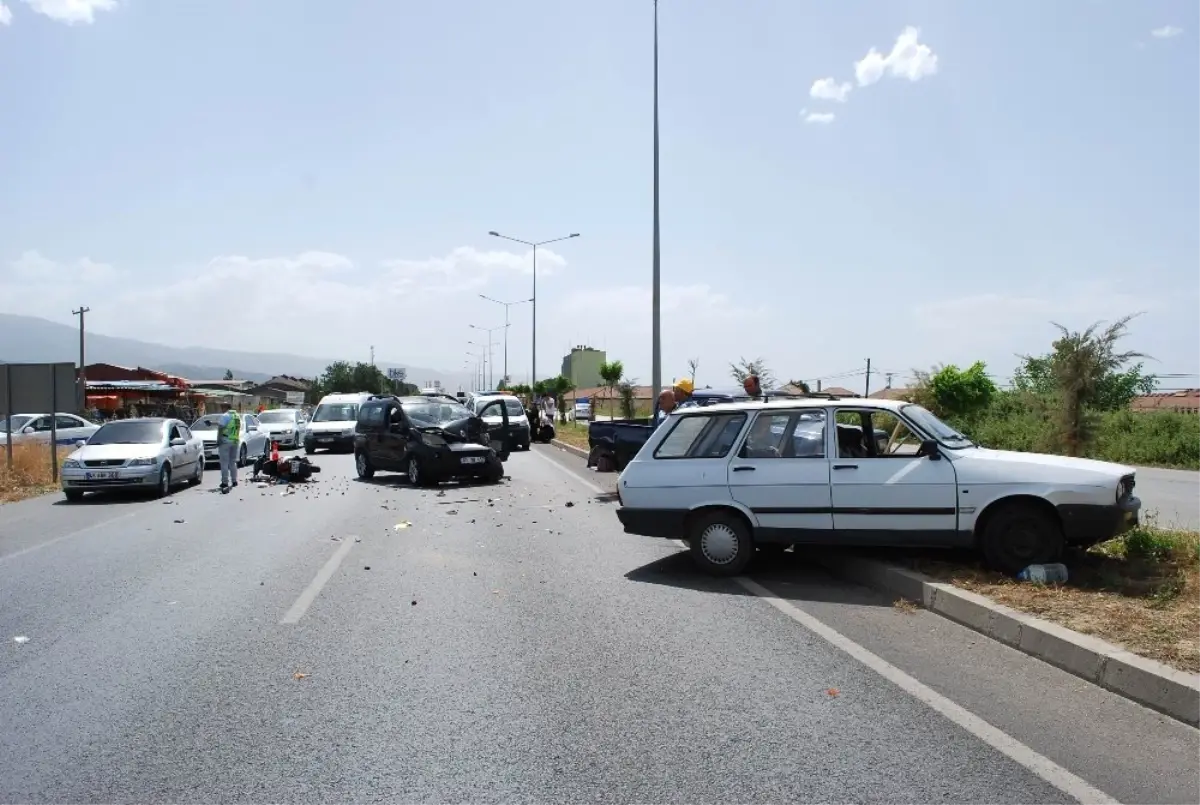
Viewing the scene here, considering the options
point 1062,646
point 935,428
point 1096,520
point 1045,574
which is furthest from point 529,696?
point 935,428

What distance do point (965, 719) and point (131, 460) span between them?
619 inches

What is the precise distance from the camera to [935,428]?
27.7 feet

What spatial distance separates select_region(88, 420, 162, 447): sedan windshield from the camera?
57.9ft

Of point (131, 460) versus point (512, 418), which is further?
point (512, 418)

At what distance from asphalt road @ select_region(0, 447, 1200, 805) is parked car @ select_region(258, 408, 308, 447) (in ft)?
80.7

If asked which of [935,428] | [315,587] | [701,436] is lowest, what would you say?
[315,587]

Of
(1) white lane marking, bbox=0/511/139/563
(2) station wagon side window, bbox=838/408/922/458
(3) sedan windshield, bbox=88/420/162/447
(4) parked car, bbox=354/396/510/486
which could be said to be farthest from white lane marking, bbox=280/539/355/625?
(3) sedan windshield, bbox=88/420/162/447

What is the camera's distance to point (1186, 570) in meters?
7.40

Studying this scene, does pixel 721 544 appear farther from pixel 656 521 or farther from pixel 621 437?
pixel 621 437

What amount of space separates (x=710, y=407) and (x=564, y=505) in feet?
20.4

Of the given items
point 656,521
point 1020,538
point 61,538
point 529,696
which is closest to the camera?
point 529,696

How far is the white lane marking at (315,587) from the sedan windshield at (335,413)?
21.5 meters

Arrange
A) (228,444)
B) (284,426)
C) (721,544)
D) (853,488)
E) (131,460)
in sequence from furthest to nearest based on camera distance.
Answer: (284,426), (228,444), (131,460), (721,544), (853,488)

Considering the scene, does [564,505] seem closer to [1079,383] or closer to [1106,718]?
[1079,383]
